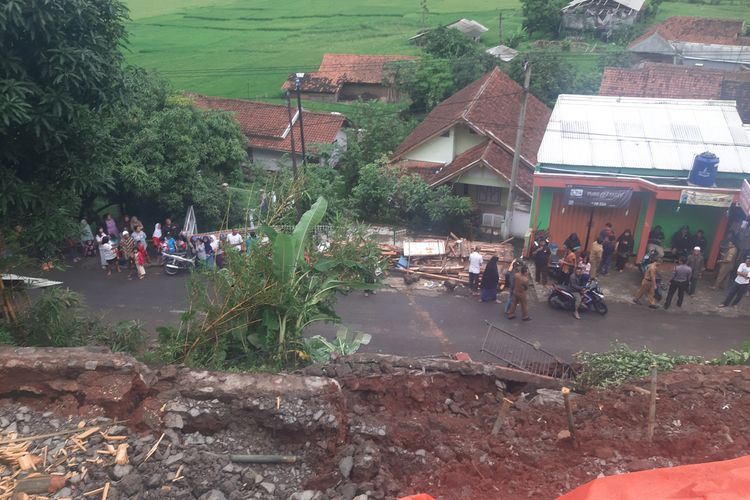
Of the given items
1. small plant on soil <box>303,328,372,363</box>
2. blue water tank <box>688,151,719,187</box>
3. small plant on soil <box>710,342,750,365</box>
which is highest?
blue water tank <box>688,151,719,187</box>

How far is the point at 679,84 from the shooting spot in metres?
24.4

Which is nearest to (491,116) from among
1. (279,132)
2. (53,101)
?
(279,132)

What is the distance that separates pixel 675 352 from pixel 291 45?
48.1 m

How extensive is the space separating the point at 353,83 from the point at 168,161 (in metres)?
23.9

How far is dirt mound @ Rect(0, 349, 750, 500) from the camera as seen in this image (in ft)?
17.4

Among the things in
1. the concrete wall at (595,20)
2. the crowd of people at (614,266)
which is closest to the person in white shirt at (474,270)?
the crowd of people at (614,266)

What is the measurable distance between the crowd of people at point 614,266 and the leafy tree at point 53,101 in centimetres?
812

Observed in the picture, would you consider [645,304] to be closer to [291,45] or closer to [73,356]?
[73,356]

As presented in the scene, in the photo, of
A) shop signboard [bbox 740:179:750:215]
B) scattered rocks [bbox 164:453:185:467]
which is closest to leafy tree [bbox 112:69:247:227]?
scattered rocks [bbox 164:453:185:467]

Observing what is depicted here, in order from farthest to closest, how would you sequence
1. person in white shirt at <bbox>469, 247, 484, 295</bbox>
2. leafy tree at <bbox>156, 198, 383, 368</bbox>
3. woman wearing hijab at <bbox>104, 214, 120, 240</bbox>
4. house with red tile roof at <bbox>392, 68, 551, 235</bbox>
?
1. house with red tile roof at <bbox>392, 68, 551, 235</bbox>
2. woman wearing hijab at <bbox>104, 214, 120, 240</bbox>
3. person in white shirt at <bbox>469, 247, 484, 295</bbox>
4. leafy tree at <bbox>156, 198, 383, 368</bbox>

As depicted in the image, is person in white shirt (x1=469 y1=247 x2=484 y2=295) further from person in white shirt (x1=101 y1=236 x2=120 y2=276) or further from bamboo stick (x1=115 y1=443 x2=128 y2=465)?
bamboo stick (x1=115 y1=443 x2=128 y2=465)

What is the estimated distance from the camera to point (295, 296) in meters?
7.89

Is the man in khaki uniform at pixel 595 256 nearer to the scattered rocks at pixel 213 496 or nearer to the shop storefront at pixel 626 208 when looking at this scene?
the shop storefront at pixel 626 208

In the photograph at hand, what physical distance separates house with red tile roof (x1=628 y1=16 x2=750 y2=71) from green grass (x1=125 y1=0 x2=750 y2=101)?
585cm
